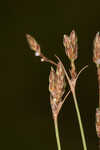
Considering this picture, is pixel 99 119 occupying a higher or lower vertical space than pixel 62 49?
lower

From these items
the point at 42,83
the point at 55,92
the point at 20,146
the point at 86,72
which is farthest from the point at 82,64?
the point at 55,92

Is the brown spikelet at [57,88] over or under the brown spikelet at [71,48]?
under

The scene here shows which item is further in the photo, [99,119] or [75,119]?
[75,119]

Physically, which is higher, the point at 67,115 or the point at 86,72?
the point at 86,72

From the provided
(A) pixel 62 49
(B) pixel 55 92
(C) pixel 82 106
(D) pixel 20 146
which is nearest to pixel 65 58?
(A) pixel 62 49

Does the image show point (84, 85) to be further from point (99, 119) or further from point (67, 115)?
point (99, 119)

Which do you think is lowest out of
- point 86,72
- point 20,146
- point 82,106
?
point 20,146

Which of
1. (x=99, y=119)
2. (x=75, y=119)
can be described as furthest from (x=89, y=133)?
(x=99, y=119)

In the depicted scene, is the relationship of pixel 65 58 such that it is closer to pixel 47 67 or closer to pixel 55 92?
pixel 47 67

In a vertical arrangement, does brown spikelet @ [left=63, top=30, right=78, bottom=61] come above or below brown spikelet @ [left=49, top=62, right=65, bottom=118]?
above

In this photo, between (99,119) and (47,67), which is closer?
(99,119)
